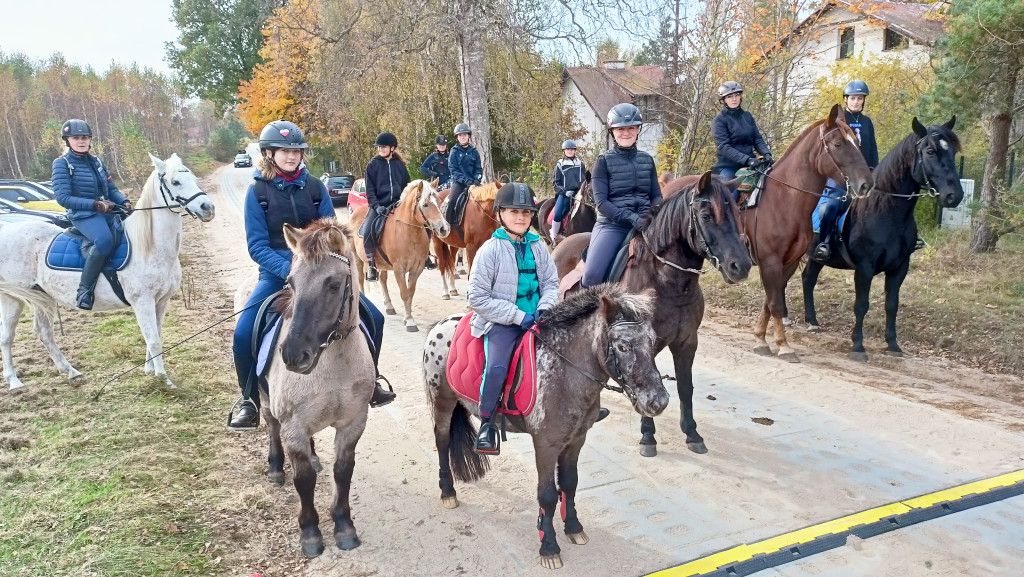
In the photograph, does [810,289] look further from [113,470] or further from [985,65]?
[113,470]

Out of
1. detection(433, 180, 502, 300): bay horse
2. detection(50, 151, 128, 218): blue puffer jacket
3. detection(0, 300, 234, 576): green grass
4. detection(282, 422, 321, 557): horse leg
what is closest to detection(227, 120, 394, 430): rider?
detection(282, 422, 321, 557): horse leg

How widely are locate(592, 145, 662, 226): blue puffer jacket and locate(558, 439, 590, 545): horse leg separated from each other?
2.39 meters

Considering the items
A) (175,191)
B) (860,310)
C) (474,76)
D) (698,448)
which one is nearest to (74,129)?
(175,191)

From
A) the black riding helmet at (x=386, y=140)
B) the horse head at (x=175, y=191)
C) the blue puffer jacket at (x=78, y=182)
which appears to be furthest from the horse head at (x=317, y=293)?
the black riding helmet at (x=386, y=140)

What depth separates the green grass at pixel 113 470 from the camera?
3715mm

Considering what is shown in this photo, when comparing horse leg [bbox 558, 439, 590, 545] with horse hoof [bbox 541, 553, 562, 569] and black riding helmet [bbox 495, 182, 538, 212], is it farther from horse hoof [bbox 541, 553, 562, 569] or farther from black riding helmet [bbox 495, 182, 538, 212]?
black riding helmet [bbox 495, 182, 538, 212]

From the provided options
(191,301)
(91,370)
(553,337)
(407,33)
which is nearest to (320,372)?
(553,337)

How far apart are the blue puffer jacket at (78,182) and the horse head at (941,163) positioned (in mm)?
9090

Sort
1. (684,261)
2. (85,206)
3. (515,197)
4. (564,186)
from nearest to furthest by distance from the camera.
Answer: (515,197) → (684,261) → (85,206) → (564,186)

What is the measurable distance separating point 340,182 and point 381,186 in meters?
21.0

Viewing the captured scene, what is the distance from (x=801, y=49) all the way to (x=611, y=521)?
621 inches

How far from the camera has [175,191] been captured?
6.61 meters

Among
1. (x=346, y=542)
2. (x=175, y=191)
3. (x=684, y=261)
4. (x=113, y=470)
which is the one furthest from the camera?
(x=175, y=191)

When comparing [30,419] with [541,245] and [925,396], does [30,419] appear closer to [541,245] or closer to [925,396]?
[541,245]
